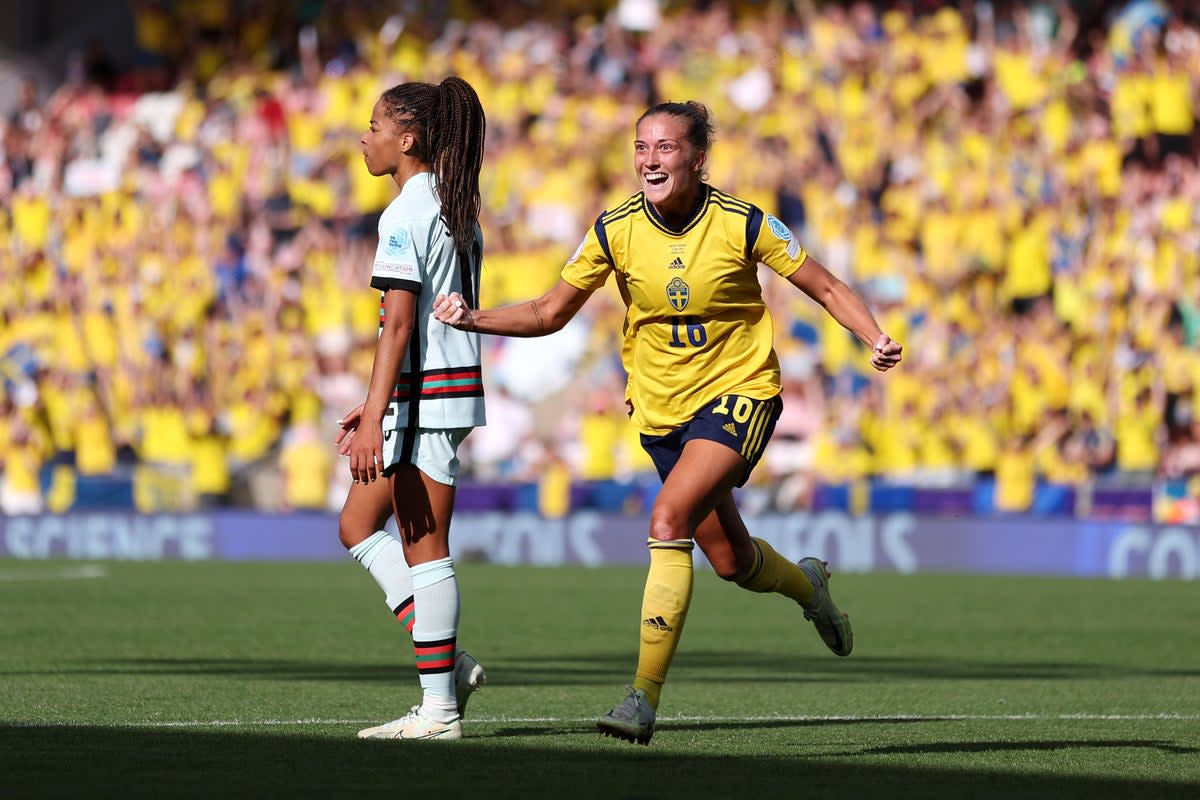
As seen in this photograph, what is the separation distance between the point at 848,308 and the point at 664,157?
0.82 m

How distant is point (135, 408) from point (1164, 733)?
18.9 meters

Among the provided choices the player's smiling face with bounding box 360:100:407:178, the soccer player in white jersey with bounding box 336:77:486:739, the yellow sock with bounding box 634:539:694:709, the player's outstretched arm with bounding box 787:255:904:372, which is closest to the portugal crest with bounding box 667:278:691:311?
the player's outstretched arm with bounding box 787:255:904:372

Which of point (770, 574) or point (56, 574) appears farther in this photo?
point (56, 574)

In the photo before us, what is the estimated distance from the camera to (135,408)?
82.7ft

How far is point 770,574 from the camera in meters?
8.22

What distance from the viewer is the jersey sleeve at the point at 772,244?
7422 mm

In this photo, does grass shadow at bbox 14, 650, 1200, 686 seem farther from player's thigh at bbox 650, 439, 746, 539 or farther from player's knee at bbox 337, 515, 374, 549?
player's thigh at bbox 650, 439, 746, 539

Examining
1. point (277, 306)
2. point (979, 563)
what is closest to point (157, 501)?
point (277, 306)

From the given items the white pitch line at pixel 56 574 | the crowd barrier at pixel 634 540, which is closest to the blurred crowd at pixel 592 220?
the crowd barrier at pixel 634 540

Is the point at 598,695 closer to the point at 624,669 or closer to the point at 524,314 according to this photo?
the point at 624,669

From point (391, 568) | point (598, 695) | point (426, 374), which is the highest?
point (426, 374)

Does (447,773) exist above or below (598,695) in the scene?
above

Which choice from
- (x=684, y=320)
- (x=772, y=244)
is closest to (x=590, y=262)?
(x=684, y=320)

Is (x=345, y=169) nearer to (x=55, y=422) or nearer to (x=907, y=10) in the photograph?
(x=55, y=422)
